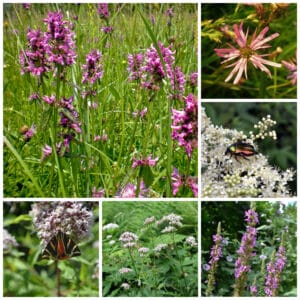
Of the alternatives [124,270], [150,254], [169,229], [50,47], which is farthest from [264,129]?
[50,47]

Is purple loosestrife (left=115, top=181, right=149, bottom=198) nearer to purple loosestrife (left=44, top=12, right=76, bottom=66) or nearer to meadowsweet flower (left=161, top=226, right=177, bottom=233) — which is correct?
meadowsweet flower (left=161, top=226, right=177, bottom=233)

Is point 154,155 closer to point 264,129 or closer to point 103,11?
point 264,129

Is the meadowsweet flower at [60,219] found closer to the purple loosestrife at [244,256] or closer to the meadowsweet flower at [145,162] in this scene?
the meadowsweet flower at [145,162]

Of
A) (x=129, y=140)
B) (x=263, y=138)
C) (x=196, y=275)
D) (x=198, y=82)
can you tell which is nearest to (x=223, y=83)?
(x=198, y=82)

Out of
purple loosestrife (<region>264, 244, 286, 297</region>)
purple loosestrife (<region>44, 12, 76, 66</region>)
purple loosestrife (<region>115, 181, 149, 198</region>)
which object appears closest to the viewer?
purple loosestrife (<region>44, 12, 76, 66</region>)

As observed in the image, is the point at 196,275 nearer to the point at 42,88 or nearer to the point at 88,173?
the point at 88,173

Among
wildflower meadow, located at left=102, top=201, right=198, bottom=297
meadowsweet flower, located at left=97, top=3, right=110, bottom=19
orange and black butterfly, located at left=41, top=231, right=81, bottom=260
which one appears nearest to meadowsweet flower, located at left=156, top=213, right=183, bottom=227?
wildflower meadow, located at left=102, top=201, right=198, bottom=297
